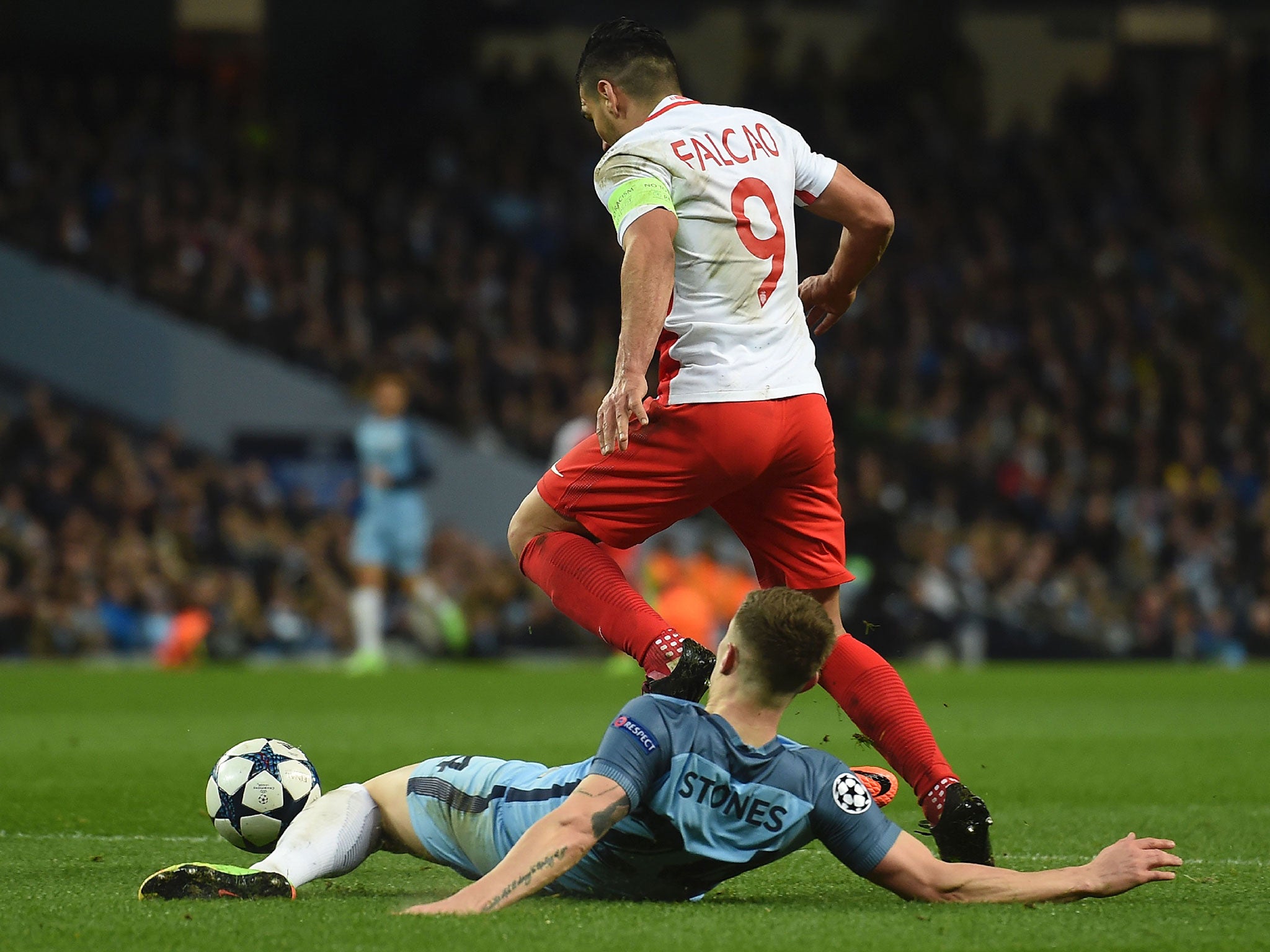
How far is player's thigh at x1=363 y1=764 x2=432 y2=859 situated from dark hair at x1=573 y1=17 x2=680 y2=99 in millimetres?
1886

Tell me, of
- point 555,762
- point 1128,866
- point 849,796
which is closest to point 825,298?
point 849,796

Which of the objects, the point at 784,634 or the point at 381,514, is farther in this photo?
the point at 381,514

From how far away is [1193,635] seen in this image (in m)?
18.0

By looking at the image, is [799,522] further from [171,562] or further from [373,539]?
[171,562]

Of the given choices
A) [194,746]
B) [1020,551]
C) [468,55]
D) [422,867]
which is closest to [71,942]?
[422,867]

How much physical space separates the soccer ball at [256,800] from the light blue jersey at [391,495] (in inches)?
362

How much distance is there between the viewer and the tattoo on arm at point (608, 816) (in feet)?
11.9

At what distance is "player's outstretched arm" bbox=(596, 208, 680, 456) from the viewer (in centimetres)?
430

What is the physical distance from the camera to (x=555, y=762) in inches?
281

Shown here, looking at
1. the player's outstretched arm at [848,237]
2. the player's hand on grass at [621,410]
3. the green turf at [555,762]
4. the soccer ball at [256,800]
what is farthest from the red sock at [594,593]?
the player's outstretched arm at [848,237]

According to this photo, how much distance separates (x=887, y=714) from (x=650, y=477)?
0.89 metres

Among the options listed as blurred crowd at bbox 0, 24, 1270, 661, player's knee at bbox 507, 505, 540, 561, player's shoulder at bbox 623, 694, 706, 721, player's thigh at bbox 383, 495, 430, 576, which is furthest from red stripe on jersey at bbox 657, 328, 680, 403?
blurred crowd at bbox 0, 24, 1270, 661

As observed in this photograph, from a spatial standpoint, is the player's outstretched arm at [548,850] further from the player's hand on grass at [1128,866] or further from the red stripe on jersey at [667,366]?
the red stripe on jersey at [667,366]

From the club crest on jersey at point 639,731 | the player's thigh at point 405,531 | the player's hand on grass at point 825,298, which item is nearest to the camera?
the club crest on jersey at point 639,731
